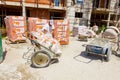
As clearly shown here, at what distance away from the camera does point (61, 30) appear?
10867mm

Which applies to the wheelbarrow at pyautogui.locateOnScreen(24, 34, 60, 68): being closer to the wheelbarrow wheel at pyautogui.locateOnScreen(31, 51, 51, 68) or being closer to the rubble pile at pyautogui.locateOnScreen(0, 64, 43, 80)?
the wheelbarrow wheel at pyautogui.locateOnScreen(31, 51, 51, 68)

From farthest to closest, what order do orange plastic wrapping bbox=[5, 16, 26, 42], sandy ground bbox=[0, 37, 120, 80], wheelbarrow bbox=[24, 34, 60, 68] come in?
1. orange plastic wrapping bbox=[5, 16, 26, 42]
2. wheelbarrow bbox=[24, 34, 60, 68]
3. sandy ground bbox=[0, 37, 120, 80]

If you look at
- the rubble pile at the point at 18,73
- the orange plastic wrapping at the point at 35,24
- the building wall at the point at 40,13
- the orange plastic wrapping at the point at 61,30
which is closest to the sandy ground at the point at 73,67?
the rubble pile at the point at 18,73

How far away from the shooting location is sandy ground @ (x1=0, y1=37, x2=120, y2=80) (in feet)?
19.9

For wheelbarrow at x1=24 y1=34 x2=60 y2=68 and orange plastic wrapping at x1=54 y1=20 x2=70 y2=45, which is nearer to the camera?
wheelbarrow at x1=24 y1=34 x2=60 y2=68

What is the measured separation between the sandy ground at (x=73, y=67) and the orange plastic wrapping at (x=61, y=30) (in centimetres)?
212

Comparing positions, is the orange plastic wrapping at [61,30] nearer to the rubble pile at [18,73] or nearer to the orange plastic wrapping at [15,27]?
the orange plastic wrapping at [15,27]

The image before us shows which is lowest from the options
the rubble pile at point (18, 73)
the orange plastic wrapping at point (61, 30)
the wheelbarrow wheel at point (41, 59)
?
the rubble pile at point (18, 73)

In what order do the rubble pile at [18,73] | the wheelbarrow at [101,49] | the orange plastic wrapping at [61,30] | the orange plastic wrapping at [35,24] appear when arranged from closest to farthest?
the rubble pile at [18,73]
the wheelbarrow at [101,49]
the orange plastic wrapping at [61,30]
the orange plastic wrapping at [35,24]

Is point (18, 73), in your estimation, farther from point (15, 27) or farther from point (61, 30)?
A: point (61, 30)

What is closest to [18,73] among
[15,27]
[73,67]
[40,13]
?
[73,67]

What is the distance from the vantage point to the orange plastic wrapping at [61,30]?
1066 cm

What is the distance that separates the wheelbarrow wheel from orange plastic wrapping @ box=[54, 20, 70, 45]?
167 inches

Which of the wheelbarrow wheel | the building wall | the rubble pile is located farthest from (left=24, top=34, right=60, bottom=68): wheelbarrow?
the building wall
